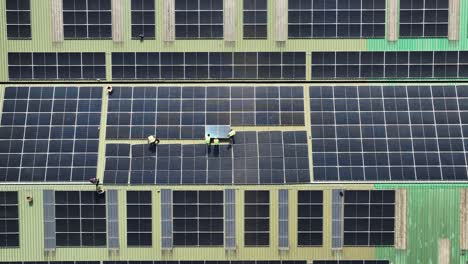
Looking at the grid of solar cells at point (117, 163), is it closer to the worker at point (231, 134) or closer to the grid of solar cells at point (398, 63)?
the worker at point (231, 134)

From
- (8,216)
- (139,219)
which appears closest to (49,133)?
(8,216)

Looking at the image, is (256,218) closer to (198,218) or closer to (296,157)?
(198,218)

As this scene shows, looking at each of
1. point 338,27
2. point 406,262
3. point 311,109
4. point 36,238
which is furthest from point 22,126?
point 406,262

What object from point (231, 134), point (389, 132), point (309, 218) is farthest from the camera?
point (389, 132)

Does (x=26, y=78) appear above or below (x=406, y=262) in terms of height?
above

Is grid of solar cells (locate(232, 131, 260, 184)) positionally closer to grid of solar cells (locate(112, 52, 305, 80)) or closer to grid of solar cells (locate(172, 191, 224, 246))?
grid of solar cells (locate(172, 191, 224, 246))

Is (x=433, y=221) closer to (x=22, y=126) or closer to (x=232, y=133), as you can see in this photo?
(x=232, y=133)

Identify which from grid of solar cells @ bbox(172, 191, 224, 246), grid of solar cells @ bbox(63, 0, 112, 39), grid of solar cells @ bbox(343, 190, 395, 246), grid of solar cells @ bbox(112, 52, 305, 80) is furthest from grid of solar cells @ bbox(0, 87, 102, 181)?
grid of solar cells @ bbox(343, 190, 395, 246)
